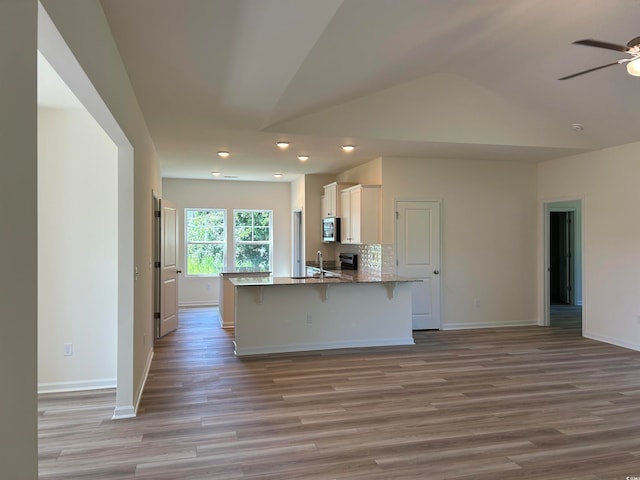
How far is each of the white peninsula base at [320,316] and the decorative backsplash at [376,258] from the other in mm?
639

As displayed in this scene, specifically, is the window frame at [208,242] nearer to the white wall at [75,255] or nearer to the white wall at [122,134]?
the white wall at [122,134]

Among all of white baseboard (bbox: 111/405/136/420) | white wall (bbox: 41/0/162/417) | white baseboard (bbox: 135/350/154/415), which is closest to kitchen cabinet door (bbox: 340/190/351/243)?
white wall (bbox: 41/0/162/417)

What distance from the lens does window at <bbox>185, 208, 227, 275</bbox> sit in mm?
9508

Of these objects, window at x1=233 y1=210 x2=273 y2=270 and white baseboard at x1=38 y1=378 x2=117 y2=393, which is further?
window at x1=233 y1=210 x2=273 y2=270

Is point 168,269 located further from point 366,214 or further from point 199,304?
point 366,214

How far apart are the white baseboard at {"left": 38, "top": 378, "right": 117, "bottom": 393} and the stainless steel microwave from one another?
4.28 meters

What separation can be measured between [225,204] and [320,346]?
200 inches

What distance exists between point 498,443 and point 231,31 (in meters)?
3.36

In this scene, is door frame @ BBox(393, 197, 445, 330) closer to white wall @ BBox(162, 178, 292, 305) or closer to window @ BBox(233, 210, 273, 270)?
white wall @ BBox(162, 178, 292, 305)

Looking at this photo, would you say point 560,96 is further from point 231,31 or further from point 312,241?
point 312,241

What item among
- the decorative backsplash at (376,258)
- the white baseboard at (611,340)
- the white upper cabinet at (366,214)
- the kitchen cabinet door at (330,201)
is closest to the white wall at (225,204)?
the kitchen cabinet door at (330,201)

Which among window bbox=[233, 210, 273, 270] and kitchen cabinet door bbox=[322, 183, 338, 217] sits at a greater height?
kitchen cabinet door bbox=[322, 183, 338, 217]

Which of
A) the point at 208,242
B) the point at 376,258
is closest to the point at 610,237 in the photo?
the point at 376,258

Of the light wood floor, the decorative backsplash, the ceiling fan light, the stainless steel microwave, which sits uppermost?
the ceiling fan light
